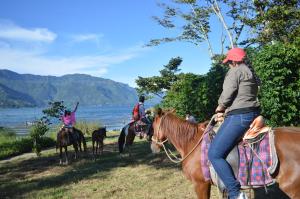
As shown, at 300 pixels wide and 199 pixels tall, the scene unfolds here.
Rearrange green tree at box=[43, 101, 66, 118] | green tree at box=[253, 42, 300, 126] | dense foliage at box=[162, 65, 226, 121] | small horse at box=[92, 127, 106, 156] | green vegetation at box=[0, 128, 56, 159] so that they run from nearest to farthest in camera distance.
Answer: green tree at box=[253, 42, 300, 126] → small horse at box=[92, 127, 106, 156] → dense foliage at box=[162, 65, 226, 121] → green vegetation at box=[0, 128, 56, 159] → green tree at box=[43, 101, 66, 118]

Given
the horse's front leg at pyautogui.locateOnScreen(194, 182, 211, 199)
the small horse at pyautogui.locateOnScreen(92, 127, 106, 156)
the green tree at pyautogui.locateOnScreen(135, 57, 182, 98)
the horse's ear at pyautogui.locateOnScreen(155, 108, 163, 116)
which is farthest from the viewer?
the green tree at pyautogui.locateOnScreen(135, 57, 182, 98)

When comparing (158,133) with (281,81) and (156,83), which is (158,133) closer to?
(281,81)

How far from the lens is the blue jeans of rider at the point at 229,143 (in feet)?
19.4

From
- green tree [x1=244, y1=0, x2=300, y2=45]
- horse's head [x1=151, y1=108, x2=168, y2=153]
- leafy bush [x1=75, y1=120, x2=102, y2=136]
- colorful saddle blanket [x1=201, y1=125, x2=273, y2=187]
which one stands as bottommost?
leafy bush [x1=75, y1=120, x2=102, y2=136]

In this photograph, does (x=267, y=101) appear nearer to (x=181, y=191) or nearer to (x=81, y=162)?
(x=181, y=191)

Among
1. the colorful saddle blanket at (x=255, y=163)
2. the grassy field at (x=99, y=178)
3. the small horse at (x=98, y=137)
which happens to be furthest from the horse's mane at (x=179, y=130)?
the small horse at (x=98, y=137)

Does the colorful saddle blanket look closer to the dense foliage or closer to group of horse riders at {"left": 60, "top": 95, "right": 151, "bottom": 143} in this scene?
group of horse riders at {"left": 60, "top": 95, "right": 151, "bottom": 143}

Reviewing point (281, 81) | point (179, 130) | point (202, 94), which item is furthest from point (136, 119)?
point (179, 130)

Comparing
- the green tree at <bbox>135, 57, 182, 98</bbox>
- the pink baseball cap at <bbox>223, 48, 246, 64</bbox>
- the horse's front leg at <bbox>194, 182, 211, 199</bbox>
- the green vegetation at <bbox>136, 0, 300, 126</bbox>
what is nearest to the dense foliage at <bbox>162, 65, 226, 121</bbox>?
the green vegetation at <bbox>136, 0, 300, 126</bbox>

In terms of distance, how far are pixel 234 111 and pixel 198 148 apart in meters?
1.09

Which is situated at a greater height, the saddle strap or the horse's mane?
the horse's mane

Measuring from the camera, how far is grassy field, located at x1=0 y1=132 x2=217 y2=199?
10172 millimetres

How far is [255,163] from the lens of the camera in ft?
19.3

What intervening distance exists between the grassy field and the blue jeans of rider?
3.09 metres
